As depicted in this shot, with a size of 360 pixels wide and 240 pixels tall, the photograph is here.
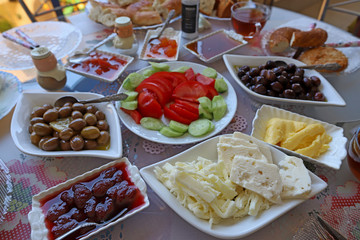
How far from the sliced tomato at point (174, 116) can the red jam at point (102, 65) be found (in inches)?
18.8

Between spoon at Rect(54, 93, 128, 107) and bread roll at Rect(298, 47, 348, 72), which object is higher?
bread roll at Rect(298, 47, 348, 72)

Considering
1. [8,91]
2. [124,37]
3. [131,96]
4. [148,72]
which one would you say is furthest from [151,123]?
[8,91]

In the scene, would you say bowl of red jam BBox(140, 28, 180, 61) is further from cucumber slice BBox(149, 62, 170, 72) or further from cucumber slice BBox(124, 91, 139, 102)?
cucumber slice BBox(124, 91, 139, 102)

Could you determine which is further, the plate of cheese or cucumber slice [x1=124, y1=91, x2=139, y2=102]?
cucumber slice [x1=124, y1=91, x2=139, y2=102]

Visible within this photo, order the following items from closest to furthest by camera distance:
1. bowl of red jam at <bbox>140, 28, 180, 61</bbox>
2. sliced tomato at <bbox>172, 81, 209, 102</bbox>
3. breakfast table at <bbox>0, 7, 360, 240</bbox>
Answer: breakfast table at <bbox>0, 7, 360, 240</bbox>, sliced tomato at <bbox>172, 81, 209, 102</bbox>, bowl of red jam at <bbox>140, 28, 180, 61</bbox>

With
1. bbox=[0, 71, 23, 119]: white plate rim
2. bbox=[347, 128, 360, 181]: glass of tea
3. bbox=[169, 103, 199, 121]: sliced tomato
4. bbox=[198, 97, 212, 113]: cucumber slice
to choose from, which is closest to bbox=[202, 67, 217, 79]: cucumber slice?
bbox=[198, 97, 212, 113]: cucumber slice

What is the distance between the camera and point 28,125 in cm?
121

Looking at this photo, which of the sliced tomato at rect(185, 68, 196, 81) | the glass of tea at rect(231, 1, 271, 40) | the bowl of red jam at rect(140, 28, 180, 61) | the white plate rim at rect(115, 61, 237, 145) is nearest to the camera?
the white plate rim at rect(115, 61, 237, 145)

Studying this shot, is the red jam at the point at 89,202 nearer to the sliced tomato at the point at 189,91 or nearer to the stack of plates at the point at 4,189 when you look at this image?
the stack of plates at the point at 4,189

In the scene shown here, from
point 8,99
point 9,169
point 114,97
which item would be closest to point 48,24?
point 8,99

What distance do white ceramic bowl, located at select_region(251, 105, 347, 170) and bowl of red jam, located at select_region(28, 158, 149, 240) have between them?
0.60 metres

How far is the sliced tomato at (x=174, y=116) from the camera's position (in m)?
1.26

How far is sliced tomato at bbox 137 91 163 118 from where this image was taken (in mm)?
1289

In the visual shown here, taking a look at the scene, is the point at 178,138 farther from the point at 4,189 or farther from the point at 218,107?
the point at 4,189
